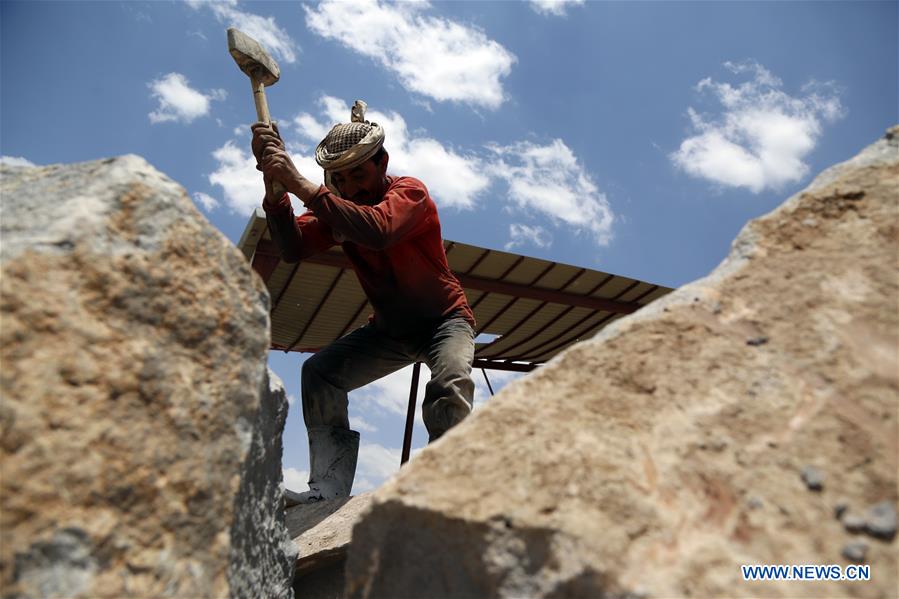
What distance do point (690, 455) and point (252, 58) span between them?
2.51m

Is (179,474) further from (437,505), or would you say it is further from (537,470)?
(537,470)

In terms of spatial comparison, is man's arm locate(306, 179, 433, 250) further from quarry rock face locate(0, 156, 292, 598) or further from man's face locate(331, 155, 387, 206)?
quarry rock face locate(0, 156, 292, 598)

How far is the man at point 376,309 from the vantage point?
2.89 meters

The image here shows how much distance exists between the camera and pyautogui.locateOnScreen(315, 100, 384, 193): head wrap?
118 inches

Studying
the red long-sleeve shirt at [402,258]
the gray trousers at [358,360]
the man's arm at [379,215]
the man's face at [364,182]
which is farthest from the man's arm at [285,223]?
the gray trousers at [358,360]

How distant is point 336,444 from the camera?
315 centimetres

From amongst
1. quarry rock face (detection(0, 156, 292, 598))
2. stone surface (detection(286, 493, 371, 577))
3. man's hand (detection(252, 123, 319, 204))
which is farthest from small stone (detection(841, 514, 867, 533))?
man's hand (detection(252, 123, 319, 204))

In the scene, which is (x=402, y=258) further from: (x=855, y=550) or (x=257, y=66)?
(x=855, y=550)

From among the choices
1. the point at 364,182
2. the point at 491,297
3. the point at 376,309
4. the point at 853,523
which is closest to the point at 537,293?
the point at 491,297

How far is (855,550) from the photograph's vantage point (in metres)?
1.09

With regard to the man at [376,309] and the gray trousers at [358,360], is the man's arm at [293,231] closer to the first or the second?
the man at [376,309]

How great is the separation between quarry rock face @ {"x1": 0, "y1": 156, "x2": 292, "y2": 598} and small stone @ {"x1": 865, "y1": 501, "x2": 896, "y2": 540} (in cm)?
116

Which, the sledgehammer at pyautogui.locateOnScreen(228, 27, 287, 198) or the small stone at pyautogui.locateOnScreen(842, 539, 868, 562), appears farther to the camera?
the sledgehammer at pyautogui.locateOnScreen(228, 27, 287, 198)

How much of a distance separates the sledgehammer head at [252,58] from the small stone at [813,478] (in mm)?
2641
